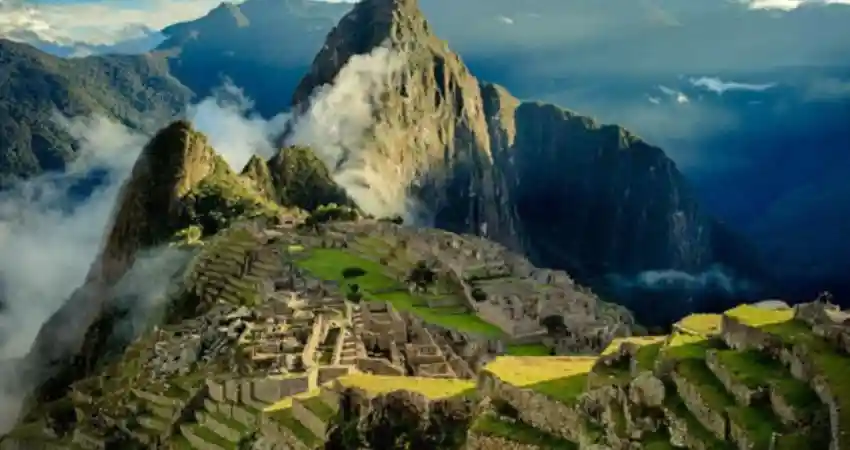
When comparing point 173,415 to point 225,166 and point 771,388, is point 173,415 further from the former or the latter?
point 225,166

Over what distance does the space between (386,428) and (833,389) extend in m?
10.9

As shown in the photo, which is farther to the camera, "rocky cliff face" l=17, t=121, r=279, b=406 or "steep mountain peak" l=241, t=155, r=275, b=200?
"steep mountain peak" l=241, t=155, r=275, b=200

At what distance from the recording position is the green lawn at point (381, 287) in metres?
56.9

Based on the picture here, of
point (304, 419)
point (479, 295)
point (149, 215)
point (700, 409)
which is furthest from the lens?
point (149, 215)

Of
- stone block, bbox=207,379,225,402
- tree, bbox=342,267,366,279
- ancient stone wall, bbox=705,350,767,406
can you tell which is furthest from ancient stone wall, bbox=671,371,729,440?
tree, bbox=342,267,366,279

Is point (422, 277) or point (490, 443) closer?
point (490, 443)

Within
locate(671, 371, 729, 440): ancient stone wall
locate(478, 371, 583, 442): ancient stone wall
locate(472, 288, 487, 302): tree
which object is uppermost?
locate(671, 371, 729, 440): ancient stone wall

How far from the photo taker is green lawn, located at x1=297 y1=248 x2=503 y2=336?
56.9 m

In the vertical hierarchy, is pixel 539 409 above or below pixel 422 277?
above

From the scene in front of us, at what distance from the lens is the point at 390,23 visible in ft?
646

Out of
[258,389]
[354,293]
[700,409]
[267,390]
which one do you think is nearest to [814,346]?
[700,409]

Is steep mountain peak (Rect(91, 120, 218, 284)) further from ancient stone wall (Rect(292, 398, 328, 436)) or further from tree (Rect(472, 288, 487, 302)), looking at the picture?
ancient stone wall (Rect(292, 398, 328, 436))

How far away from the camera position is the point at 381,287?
2579 inches

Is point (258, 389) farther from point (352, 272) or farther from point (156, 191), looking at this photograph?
point (156, 191)
